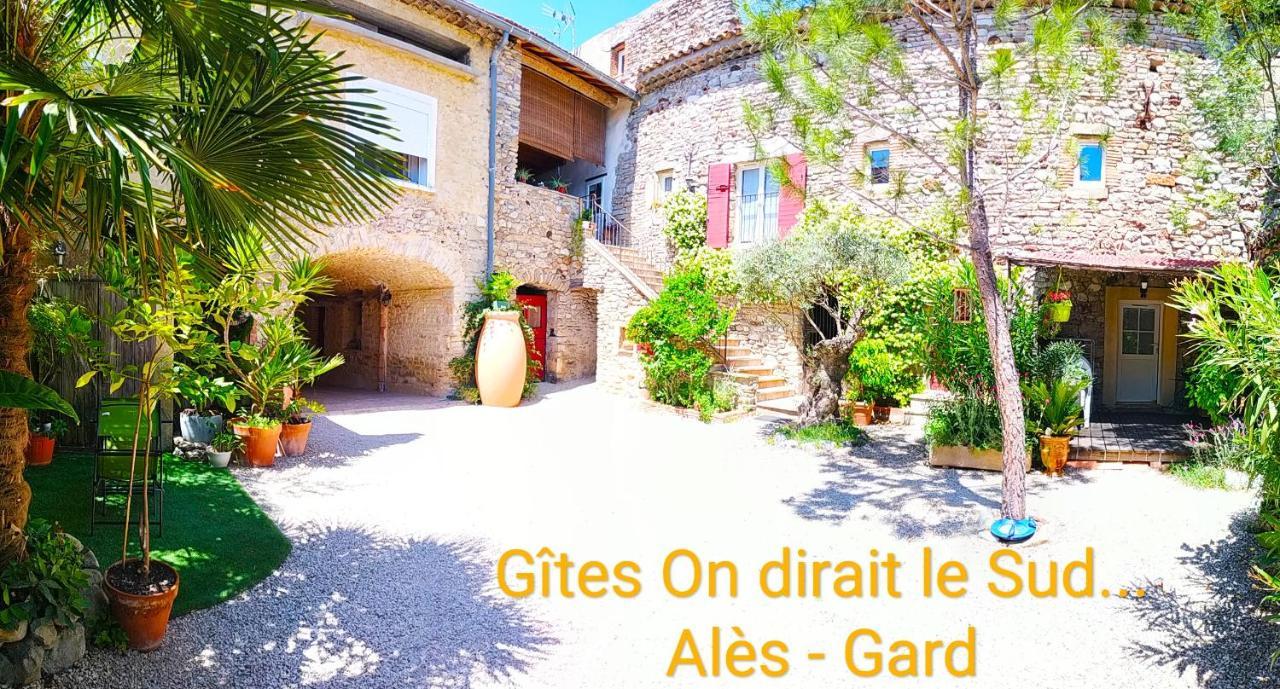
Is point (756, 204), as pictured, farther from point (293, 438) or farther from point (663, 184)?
point (293, 438)

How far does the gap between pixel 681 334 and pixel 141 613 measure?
7500mm

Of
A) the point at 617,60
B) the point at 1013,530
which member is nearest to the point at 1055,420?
the point at 1013,530

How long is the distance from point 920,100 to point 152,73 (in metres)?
10.3

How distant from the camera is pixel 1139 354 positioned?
1145cm

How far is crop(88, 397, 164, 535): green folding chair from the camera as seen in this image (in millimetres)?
4488

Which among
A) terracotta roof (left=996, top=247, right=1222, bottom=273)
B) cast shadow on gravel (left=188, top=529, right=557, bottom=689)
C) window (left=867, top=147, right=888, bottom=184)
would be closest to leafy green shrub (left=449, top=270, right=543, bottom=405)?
window (left=867, top=147, right=888, bottom=184)

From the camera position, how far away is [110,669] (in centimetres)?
293

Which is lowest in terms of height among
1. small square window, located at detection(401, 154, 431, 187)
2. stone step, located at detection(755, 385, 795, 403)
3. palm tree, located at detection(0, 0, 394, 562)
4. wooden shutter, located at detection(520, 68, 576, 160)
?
stone step, located at detection(755, 385, 795, 403)

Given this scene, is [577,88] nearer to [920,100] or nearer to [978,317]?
[920,100]

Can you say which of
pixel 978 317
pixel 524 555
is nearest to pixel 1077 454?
pixel 978 317

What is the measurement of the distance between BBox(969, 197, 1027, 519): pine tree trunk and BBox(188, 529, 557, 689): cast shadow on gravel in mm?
3460

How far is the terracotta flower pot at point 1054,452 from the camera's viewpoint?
6.65 meters

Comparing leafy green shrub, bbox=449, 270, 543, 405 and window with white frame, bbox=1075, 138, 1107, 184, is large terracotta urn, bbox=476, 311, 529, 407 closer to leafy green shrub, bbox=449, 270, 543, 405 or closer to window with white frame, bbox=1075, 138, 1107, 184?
leafy green shrub, bbox=449, 270, 543, 405

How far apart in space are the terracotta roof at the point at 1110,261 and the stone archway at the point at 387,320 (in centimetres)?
822
